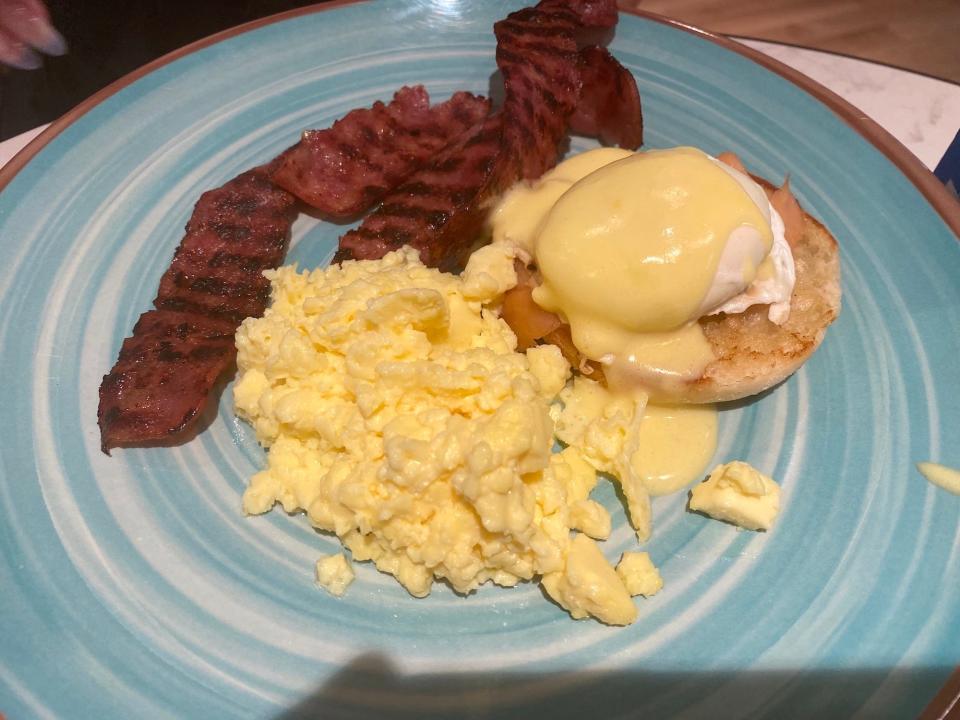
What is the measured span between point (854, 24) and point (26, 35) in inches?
154

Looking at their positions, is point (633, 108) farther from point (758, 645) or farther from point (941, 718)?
point (941, 718)

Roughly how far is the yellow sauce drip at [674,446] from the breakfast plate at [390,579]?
2.1 inches

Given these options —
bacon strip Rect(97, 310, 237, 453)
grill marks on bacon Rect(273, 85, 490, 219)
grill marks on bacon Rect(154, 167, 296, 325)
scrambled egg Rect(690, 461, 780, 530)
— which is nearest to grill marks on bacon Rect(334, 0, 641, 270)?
grill marks on bacon Rect(273, 85, 490, 219)

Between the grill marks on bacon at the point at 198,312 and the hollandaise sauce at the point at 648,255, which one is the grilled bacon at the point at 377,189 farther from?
the hollandaise sauce at the point at 648,255

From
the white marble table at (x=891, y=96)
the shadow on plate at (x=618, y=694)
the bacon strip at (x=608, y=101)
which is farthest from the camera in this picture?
the white marble table at (x=891, y=96)

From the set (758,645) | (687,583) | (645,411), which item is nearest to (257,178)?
(645,411)

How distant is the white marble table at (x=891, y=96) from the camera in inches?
106

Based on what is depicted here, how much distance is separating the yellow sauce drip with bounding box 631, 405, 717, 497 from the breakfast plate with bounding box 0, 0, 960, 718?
0.17 ft

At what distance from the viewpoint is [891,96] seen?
283 centimetres

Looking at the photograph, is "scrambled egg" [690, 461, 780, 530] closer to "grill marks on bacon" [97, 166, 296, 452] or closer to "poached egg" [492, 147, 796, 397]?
"poached egg" [492, 147, 796, 397]

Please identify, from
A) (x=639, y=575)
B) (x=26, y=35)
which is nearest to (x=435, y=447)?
(x=639, y=575)

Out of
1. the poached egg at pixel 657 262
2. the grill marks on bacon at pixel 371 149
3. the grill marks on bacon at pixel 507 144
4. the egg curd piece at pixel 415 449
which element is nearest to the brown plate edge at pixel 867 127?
the grill marks on bacon at pixel 507 144

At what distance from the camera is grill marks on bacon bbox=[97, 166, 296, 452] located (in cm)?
182

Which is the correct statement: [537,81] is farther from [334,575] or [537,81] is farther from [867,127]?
[334,575]
